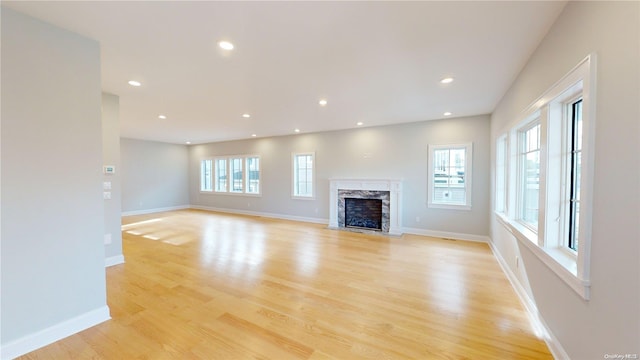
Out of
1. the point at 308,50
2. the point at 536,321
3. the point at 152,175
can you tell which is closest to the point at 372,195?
the point at 536,321

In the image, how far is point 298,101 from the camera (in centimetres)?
414

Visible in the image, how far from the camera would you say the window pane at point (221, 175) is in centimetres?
912

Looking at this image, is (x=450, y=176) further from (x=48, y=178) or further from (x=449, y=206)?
(x=48, y=178)

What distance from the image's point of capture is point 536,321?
2.25 meters

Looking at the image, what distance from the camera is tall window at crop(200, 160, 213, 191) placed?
9.55 meters

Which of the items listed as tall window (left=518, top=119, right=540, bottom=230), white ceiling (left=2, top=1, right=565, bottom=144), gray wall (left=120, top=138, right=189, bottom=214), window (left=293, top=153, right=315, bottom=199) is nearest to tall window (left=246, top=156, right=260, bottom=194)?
window (left=293, top=153, right=315, bottom=199)

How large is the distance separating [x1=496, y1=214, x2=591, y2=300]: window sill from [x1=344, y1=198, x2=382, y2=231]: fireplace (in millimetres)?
3499

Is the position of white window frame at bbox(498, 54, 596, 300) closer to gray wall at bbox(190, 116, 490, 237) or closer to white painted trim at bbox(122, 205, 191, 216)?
gray wall at bbox(190, 116, 490, 237)

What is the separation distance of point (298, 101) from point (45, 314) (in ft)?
12.2

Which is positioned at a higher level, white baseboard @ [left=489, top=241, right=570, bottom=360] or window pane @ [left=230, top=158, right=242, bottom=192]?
window pane @ [left=230, top=158, right=242, bottom=192]

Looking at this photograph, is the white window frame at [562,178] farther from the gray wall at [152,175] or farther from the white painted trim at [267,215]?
the gray wall at [152,175]

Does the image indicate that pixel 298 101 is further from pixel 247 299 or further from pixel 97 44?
pixel 247 299

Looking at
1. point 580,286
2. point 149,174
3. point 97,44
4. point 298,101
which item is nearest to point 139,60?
point 97,44

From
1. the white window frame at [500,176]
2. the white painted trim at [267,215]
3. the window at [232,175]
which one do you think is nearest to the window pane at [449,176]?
the white window frame at [500,176]
